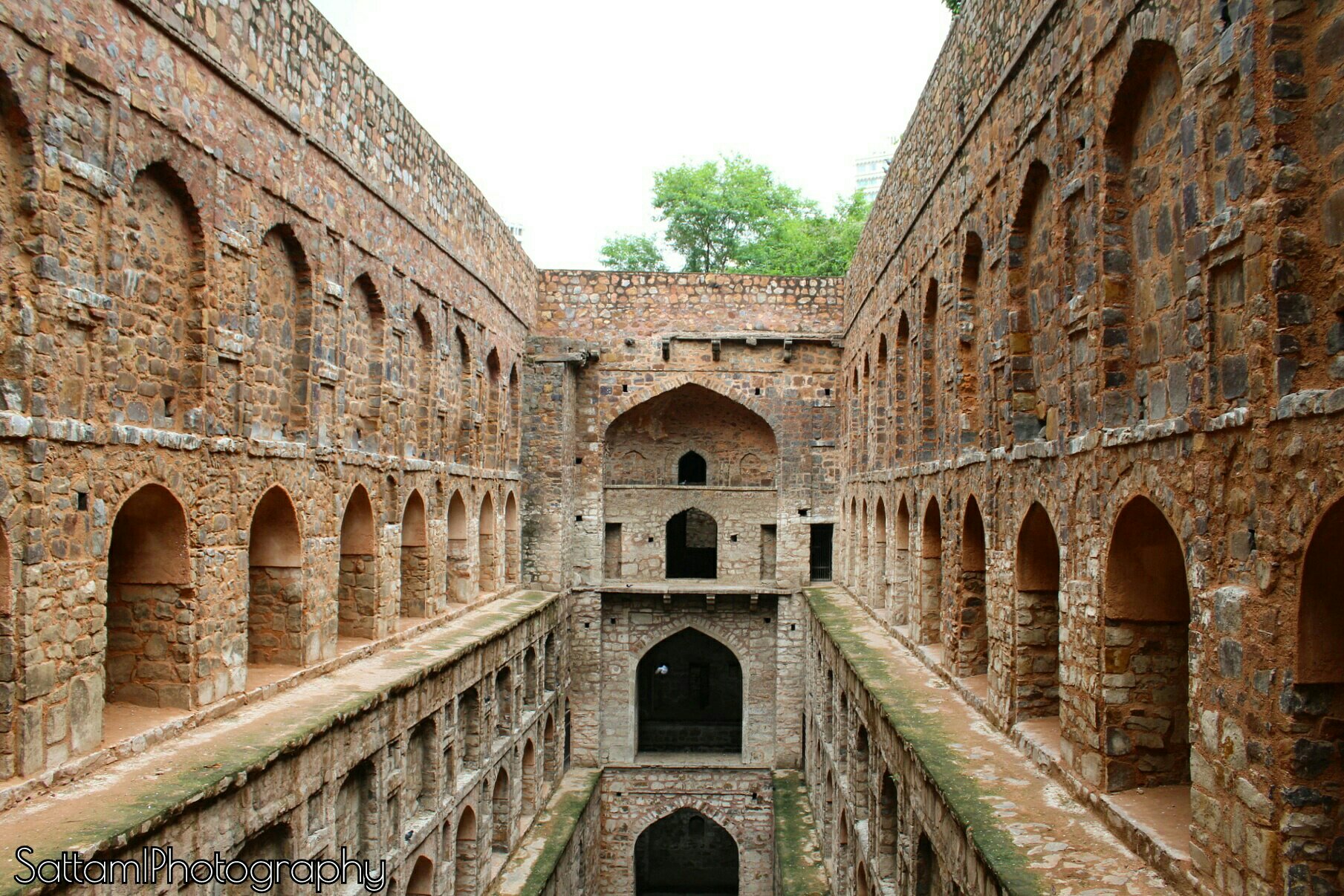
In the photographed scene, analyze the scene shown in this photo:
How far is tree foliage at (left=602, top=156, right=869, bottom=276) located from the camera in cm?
3061

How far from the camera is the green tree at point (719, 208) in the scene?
3108 cm

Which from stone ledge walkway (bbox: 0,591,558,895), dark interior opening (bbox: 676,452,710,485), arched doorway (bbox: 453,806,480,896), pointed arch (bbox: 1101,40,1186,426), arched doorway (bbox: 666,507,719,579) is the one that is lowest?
arched doorway (bbox: 453,806,480,896)

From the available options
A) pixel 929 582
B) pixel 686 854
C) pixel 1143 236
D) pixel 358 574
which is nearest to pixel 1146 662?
pixel 1143 236

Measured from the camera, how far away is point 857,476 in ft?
49.5

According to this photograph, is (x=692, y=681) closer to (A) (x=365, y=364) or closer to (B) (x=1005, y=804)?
(A) (x=365, y=364)

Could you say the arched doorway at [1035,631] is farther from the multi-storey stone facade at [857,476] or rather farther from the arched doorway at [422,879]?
the arched doorway at [422,879]

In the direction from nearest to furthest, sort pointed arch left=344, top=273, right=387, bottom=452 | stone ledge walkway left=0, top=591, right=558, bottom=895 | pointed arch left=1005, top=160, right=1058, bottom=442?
1. stone ledge walkway left=0, top=591, right=558, bottom=895
2. pointed arch left=1005, top=160, right=1058, bottom=442
3. pointed arch left=344, top=273, right=387, bottom=452

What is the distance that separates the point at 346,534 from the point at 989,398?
6.69 metres

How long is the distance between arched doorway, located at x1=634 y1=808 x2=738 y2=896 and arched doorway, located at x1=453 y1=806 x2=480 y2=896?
26.4 ft

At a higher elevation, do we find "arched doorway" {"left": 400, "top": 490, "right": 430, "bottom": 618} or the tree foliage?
the tree foliage

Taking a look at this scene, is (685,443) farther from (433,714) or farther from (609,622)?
(433,714)

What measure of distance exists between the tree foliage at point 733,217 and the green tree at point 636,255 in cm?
4

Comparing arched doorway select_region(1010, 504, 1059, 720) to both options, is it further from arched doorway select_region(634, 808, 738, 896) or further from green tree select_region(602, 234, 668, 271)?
green tree select_region(602, 234, 668, 271)

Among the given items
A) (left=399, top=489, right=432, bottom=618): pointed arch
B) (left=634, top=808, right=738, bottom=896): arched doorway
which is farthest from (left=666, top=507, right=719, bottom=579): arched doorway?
(left=399, top=489, right=432, bottom=618): pointed arch
